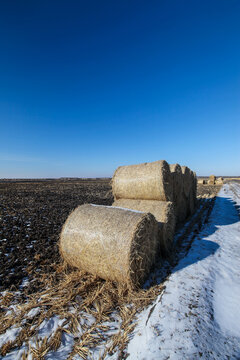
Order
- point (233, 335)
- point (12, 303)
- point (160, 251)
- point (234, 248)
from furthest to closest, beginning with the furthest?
point (234, 248) → point (160, 251) → point (12, 303) → point (233, 335)

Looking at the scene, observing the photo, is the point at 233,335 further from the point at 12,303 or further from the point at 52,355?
the point at 12,303

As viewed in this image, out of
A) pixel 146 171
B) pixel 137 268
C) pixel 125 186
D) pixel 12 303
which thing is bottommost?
pixel 12 303

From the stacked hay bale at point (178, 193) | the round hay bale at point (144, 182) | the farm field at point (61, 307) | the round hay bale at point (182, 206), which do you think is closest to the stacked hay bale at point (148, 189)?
the round hay bale at point (144, 182)

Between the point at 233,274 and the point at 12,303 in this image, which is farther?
the point at 233,274

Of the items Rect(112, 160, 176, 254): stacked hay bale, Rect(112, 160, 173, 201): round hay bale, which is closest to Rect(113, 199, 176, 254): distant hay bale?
Rect(112, 160, 176, 254): stacked hay bale

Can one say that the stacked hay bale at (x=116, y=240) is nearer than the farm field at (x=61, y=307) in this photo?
No

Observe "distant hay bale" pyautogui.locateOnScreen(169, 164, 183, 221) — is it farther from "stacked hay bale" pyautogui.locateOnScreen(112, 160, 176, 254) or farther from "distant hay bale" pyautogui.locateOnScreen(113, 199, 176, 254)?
"distant hay bale" pyautogui.locateOnScreen(113, 199, 176, 254)

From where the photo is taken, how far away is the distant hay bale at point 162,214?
4824mm

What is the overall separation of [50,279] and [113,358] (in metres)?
2.14

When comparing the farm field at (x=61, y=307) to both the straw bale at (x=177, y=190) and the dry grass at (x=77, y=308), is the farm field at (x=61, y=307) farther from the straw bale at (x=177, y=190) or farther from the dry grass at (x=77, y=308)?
the straw bale at (x=177, y=190)

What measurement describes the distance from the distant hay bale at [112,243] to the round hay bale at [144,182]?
2.00m

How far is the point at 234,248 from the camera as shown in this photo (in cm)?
525

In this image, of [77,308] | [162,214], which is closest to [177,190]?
[162,214]

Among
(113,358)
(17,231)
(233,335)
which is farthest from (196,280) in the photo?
(17,231)
